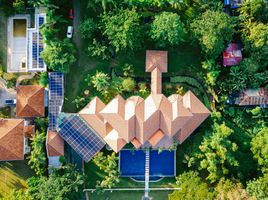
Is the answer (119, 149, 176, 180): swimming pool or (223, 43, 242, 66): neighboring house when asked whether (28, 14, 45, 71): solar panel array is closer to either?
(119, 149, 176, 180): swimming pool

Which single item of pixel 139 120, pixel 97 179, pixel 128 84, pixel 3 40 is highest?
pixel 3 40


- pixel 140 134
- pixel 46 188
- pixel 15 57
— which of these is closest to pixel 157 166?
pixel 140 134

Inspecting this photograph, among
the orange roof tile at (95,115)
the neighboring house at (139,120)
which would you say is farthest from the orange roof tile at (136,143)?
the orange roof tile at (95,115)

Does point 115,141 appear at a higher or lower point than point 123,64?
lower

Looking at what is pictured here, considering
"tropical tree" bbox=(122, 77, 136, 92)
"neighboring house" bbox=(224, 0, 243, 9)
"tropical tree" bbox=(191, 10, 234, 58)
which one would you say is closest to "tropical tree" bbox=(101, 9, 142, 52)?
"tropical tree" bbox=(122, 77, 136, 92)

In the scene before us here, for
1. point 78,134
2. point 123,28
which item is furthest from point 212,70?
point 78,134

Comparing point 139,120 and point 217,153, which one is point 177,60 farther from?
point 217,153
